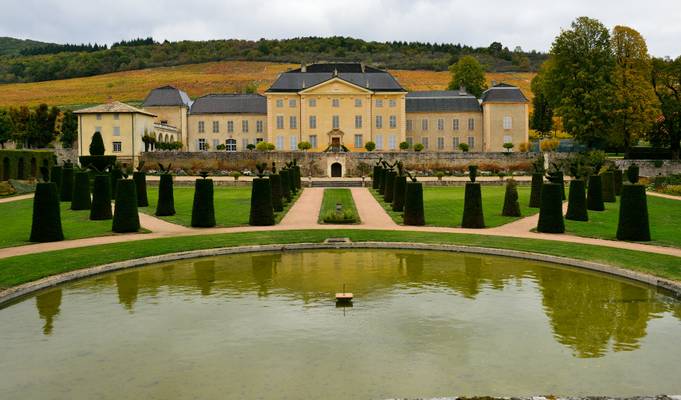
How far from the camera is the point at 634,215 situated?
1853 cm

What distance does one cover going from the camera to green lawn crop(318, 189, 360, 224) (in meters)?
23.0

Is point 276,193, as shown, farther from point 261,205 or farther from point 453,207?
point 453,207

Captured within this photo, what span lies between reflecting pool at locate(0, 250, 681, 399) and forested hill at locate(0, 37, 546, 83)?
372 feet

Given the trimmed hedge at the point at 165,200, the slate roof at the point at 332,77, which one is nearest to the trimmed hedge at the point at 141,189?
the trimmed hedge at the point at 165,200

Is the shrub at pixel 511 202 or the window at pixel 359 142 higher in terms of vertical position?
the window at pixel 359 142

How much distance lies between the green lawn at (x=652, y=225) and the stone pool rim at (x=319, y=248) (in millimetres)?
4615

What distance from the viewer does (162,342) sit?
9.12 m

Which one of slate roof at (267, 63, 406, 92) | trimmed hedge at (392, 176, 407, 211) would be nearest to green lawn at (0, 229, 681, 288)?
trimmed hedge at (392, 176, 407, 211)

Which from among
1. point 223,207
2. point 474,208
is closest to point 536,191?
point 474,208

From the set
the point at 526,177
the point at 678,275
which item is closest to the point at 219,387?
the point at 678,275

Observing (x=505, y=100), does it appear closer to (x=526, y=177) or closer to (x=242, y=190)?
(x=526, y=177)

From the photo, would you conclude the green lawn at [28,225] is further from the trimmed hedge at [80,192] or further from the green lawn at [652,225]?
the green lawn at [652,225]

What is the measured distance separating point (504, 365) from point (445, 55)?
13144 cm

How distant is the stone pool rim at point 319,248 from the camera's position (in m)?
12.3
